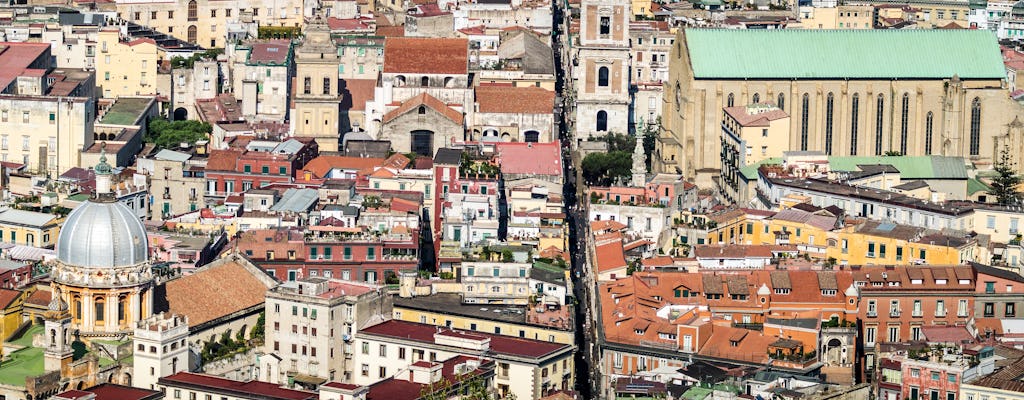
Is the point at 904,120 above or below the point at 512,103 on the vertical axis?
below

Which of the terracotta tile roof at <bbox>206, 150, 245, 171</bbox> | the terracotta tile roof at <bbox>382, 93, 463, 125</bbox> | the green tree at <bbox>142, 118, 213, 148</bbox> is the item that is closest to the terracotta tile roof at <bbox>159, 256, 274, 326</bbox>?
the terracotta tile roof at <bbox>206, 150, 245, 171</bbox>

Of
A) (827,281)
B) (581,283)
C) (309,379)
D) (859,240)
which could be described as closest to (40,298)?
(309,379)

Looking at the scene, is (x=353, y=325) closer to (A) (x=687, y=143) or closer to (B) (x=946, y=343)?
(B) (x=946, y=343)

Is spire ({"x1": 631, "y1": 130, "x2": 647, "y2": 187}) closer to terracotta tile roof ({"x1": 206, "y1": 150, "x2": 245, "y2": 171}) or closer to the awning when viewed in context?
terracotta tile roof ({"x1": 206, "y1": 150, "x2": 245, "y2": 171})

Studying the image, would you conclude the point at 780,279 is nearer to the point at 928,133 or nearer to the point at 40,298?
the point at 40,298

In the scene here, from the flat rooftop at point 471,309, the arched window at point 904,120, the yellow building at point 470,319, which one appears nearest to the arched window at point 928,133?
the arched window at point 904,120

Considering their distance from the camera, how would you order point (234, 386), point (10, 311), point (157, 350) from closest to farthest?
point (234, 386) < point (157, 350) < point (10, 311)

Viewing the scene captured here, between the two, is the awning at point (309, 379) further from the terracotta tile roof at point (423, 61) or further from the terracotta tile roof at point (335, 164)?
the terracotta tile roof at point (423, 61)
